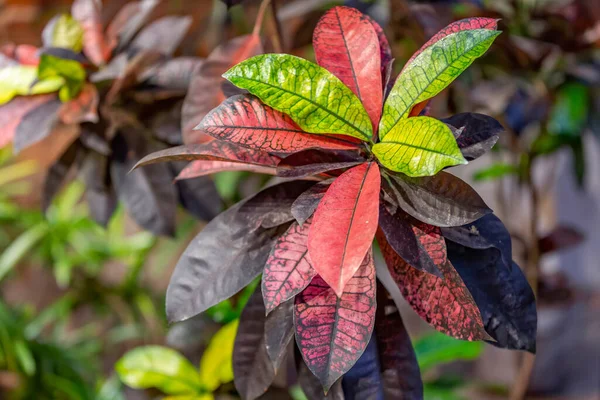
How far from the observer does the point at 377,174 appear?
40 cm

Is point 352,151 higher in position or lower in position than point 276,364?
higher

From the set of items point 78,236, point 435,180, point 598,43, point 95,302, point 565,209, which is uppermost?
point 435,180

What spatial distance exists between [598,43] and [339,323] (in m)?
0.91

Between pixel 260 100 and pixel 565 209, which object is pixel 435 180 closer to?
pixel 260 100

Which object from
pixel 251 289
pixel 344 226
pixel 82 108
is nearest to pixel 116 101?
pixel 82 108

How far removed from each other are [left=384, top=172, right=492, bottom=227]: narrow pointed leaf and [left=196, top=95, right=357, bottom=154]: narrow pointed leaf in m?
0.08

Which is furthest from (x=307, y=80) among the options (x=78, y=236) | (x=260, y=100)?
(x=78, y=236)

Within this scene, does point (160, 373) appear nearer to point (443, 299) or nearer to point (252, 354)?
point (252, 354)

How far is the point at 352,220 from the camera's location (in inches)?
14.4

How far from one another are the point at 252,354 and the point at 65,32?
0.50 metres

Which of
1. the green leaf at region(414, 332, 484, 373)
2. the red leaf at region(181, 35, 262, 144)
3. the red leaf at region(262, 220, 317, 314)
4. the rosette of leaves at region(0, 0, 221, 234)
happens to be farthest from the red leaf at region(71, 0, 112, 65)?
the green leaf at region(414, 332, 484, 373)

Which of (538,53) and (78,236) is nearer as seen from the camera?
(538,53)

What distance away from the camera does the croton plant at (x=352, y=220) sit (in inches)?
14.4

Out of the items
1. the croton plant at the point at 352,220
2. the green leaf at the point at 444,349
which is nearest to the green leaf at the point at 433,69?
the croton plant at the point at 352,220
